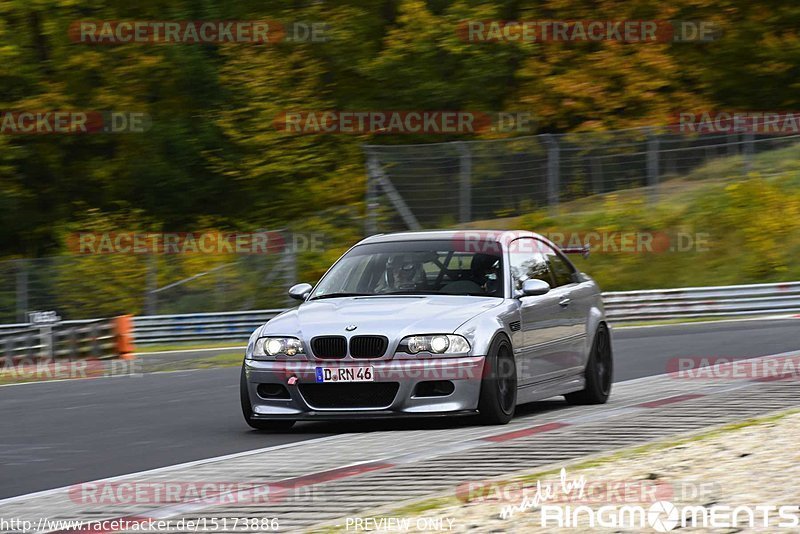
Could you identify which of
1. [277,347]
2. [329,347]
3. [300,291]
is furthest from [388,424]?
[300,291]

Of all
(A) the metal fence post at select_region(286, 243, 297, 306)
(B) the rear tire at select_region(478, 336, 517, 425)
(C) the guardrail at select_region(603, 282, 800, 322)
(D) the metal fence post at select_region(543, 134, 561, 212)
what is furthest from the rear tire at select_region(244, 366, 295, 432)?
(D) the metal fence post at select_region(543, 134, 561, 212)

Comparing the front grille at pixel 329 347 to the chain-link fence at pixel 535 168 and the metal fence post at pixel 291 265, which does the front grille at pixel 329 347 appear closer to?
the chain-link fence at pixel 535 168

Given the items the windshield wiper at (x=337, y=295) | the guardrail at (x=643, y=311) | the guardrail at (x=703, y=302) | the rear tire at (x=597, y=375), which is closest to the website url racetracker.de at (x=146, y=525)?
the windshield wiper at (x=337, y=295)

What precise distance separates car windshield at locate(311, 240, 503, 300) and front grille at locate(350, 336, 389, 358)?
0.99m

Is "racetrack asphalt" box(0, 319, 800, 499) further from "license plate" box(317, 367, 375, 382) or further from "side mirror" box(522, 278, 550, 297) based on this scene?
"side mirror" box(522, 278, 550, 297)

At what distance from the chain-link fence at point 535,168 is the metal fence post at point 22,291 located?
24.6 ft

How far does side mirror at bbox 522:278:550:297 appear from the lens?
11055mm

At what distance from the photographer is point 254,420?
10930 mm

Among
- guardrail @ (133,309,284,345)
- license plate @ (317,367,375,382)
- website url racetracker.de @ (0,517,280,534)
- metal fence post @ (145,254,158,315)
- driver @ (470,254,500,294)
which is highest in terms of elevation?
driver @ (470,254,500,294)

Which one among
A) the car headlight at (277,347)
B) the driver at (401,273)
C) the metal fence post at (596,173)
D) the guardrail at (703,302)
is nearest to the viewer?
the car headlight at (277,347)

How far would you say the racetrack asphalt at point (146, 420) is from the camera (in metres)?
9.59

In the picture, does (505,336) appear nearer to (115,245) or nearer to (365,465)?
(365,465)

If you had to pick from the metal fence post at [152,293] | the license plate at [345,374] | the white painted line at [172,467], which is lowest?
the metal fence post at [152,293]

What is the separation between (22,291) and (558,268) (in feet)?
59.2
